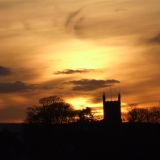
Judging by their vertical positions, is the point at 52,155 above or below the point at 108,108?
below

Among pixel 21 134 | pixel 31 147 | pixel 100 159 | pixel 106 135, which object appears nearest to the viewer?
pixel 100 159

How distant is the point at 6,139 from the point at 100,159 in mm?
23012

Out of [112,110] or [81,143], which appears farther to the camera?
[112,110]

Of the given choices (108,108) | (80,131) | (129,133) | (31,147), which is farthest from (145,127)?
(108,108)

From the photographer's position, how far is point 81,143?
102m

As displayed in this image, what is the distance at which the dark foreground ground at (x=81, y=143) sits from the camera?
310ft

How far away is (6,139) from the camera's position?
364 feet

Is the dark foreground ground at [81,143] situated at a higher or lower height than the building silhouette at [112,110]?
lower

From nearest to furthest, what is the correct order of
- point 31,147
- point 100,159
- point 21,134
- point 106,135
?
point 100,159
point 106,135
point 31,147
point 21,134

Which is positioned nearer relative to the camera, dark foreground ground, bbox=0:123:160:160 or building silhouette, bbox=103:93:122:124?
dark foreground ground, bbox=0:123:160:160

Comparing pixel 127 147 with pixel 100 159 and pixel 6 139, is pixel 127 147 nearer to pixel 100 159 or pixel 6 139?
pixel 100 159

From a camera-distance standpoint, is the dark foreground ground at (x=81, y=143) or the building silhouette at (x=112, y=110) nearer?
the dark foreground ground at (x=81, y=143)

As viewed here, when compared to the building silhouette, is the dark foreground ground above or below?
below

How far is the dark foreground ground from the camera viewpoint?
3716 inches
